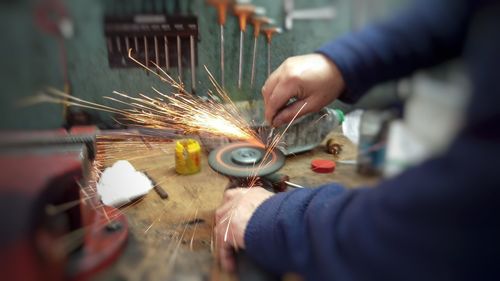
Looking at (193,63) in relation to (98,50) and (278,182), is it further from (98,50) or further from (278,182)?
(278,182)

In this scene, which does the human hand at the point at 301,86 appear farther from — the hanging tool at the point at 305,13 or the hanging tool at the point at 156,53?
the hanging tool at the point at 156,53

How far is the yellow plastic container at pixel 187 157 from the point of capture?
1.06m

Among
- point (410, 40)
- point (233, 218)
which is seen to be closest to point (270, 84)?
A: point (233, 218)

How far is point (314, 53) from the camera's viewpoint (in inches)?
30.8

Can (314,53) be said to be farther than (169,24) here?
Yes

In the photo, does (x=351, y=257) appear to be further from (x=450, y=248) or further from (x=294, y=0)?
(x=294, y=0)

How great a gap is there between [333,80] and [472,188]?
1.47ft

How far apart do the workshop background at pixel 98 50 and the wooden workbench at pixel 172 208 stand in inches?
6.6

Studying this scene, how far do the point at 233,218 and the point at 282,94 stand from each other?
0.97 feet

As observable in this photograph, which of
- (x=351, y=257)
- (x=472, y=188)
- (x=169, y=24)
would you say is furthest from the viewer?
(x=169, y=24)

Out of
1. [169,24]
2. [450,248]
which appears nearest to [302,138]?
[169,24]

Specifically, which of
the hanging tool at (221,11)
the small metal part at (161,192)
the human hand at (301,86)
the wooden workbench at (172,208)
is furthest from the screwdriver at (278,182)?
the hanging tool at (221,11)

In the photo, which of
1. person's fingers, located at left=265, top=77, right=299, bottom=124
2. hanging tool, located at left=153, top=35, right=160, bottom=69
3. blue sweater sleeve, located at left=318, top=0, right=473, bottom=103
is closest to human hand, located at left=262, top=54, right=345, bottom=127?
person's fingers, located at left=265, top=77, right=299, bottom=124

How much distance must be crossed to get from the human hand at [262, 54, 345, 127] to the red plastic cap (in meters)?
0.14
